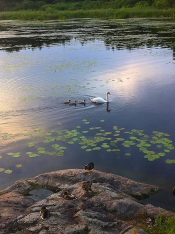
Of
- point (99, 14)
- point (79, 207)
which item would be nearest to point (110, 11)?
point (99, 14)

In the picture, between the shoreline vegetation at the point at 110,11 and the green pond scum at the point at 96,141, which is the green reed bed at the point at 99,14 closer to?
the shoreline vegetation at the point at 110,11

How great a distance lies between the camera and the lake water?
25.0 feet

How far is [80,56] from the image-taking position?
21.4m

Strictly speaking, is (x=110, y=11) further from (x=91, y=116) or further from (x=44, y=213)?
(x=44, y=213)

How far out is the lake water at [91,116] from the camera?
762 centimetres

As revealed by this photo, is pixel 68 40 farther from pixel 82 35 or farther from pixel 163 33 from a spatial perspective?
pixel 163 33

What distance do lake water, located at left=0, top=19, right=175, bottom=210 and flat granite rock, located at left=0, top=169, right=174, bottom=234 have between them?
64 cm

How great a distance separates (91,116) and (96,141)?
217cm

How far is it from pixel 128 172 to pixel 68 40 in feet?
75.2

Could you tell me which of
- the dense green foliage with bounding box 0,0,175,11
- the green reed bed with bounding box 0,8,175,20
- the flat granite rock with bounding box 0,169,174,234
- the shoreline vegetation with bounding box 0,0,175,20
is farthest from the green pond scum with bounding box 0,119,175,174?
the dense green foliage with bounding box 0,0,175,11

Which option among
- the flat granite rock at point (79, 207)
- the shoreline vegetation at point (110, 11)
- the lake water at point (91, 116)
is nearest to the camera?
the flat granite rock at point (79, 207)

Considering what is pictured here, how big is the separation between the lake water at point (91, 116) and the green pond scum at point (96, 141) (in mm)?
25

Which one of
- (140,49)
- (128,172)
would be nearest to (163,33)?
(140,49)

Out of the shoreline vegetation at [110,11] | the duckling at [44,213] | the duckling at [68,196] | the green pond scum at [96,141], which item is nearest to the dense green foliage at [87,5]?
the shoreline vegetation at [110,11]
